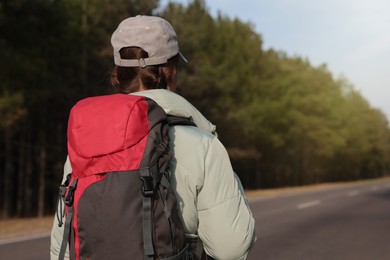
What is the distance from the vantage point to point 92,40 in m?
22.2

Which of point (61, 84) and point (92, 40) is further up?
point (92, 40)

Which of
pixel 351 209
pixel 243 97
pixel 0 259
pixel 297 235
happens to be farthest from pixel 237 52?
pixel 0 259

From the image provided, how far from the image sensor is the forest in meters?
18.2

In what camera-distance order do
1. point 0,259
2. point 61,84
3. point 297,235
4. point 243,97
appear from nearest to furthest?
point 0,259 → point 297,235 → point 61,84 → point 243,97

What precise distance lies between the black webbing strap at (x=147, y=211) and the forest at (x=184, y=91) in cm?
51

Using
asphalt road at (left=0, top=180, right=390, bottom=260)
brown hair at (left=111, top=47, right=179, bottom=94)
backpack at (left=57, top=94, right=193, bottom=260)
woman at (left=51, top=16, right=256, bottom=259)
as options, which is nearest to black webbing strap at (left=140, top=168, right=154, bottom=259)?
backpack at (left=57, top=94, right=193, bottom=260)

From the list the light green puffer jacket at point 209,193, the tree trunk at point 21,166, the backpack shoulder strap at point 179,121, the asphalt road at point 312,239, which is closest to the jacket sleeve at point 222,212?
the light green puffer jacket at point 209,193

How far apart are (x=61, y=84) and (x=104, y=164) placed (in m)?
19.1

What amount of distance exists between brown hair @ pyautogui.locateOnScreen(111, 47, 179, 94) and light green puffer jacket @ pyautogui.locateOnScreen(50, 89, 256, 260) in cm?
10

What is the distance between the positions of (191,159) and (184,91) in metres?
25.6

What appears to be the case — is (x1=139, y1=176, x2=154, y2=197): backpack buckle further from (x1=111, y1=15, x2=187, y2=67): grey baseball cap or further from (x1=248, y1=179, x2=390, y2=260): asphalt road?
(x1=248, y1=179, x2=390, y2=260): asphalt road

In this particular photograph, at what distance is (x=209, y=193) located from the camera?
145 cm

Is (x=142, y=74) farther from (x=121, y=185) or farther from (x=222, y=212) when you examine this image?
Result: (x=222, y=212)

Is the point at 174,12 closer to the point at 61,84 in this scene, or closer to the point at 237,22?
the point at 237,22
